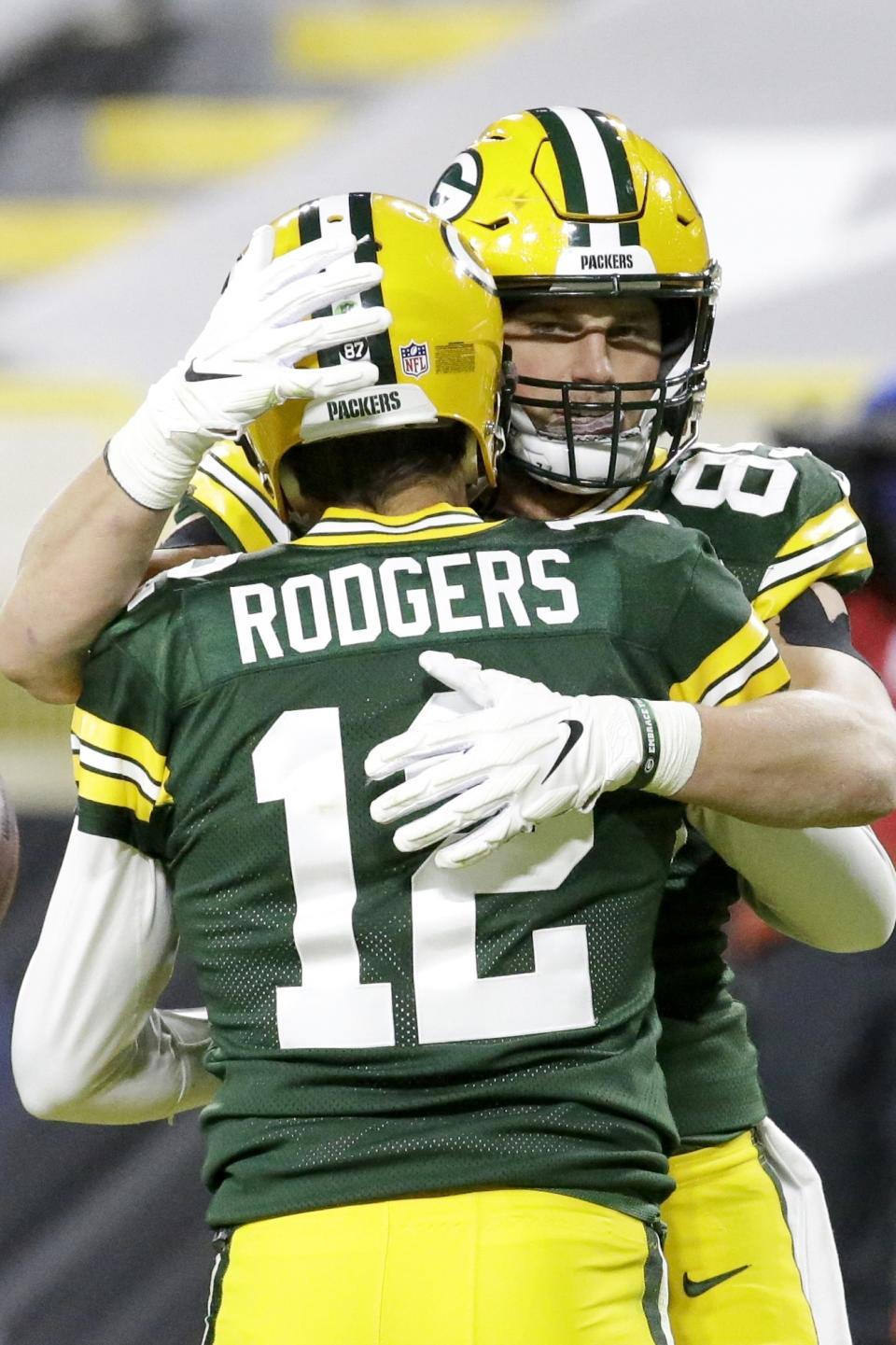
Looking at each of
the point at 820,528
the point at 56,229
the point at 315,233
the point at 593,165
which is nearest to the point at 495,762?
the point at 315,233

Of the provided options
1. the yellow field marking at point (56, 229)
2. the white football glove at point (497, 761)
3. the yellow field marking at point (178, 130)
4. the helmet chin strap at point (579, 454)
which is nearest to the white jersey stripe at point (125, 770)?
the white football glove at point (497, 761)

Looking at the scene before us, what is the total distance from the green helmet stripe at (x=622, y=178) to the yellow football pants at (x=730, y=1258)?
851mm

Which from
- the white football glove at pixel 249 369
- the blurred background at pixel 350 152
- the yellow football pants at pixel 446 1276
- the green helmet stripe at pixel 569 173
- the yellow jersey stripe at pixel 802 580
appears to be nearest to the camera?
the yellow football pants at pixel 446 1276

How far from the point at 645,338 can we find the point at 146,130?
514 centimetres

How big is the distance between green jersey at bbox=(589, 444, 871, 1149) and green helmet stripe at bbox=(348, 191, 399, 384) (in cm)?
40

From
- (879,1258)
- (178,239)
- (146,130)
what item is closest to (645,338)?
(879,1258)

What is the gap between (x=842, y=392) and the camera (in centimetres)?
525

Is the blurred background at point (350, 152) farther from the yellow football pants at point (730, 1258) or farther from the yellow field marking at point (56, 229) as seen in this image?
the yellow football pants at point (730, 1258)

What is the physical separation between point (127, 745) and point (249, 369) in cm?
28

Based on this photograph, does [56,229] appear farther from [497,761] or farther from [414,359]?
[497,761]

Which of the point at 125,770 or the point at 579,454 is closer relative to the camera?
the point at 125,770

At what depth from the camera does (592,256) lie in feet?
5.71

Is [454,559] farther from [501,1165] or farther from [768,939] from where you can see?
[768,939]

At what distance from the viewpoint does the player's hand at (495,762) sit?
4.11 feet
